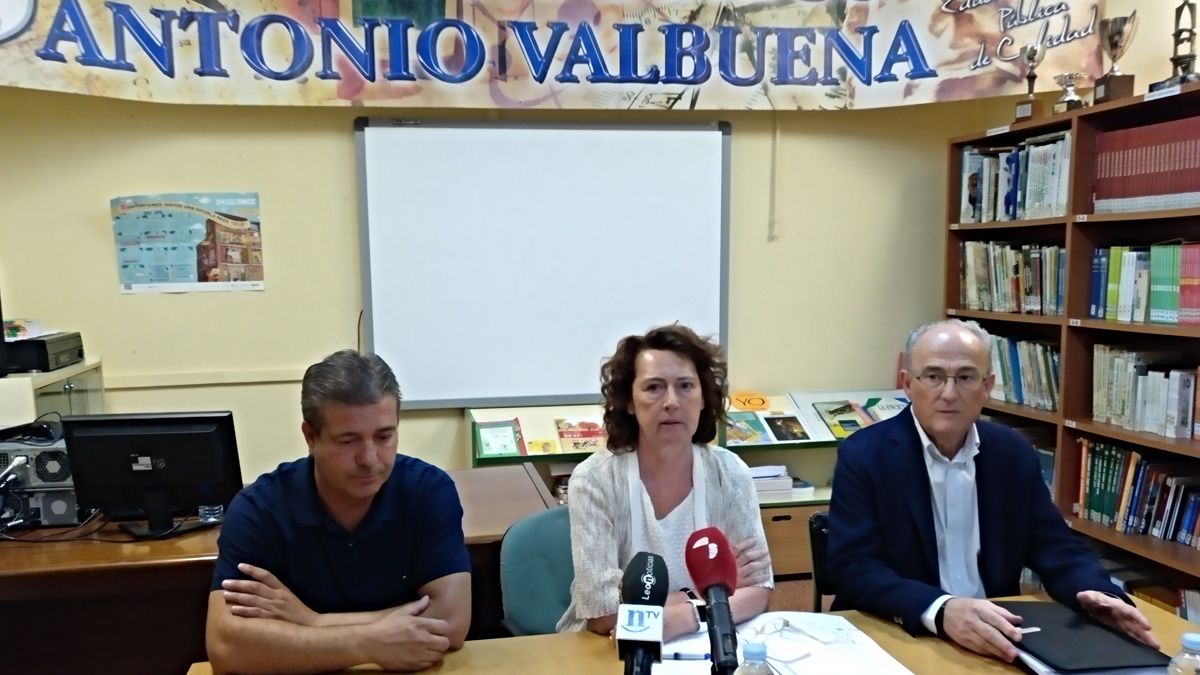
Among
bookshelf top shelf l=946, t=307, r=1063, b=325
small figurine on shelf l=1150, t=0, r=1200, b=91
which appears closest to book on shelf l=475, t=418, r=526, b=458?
bookshelf top shelf l=946, t=307, r=1063, b=325

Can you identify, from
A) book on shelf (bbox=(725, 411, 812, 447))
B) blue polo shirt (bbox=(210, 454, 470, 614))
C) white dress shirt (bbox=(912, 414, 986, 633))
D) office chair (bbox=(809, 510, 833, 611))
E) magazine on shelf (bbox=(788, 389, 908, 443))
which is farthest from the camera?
magazine on shelf (bbox=(788, 389, 908, 443))

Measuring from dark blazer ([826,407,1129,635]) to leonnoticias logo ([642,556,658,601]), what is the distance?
0.84 meters

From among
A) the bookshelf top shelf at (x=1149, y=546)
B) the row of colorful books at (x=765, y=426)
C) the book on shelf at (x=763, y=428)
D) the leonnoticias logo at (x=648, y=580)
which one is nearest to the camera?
the leonnoticias logo at (x=648, y=580)

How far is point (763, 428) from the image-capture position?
361 centimetres

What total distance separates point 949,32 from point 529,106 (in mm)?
1963

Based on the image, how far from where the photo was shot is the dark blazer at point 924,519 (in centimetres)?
179

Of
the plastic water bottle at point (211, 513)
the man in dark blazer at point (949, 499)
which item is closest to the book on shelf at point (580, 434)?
the plastic water bottle at point (211, 513)

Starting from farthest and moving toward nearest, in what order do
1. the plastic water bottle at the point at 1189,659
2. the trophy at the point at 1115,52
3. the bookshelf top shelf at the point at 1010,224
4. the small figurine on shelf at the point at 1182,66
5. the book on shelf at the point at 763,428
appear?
the book on shelf at the point at 763,428 → the bookshelf top shelf at the point at 1010,224 → the trophy at the point at 1115,52 → the small figurine on shelf at the point at 1182,66 → the plastic water bottle at the point at 1189,659

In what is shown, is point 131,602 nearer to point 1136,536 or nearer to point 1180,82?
point 1136,536

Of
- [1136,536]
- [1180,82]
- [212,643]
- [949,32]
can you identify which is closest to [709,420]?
[212,643]

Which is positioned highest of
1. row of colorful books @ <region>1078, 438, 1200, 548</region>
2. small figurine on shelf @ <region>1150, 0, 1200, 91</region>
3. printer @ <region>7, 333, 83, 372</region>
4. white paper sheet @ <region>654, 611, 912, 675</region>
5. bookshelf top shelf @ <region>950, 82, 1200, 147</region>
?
small figurine on shelf @ <region>1150, 0, 1200, 91</region>

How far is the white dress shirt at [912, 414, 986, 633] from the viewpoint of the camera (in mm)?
1833

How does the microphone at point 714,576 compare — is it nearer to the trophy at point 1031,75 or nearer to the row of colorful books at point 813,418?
the row of colorful books at point 813,418

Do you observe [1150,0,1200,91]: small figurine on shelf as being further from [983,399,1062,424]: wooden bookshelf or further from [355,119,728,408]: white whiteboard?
[355,119,728,408]: white whiteboard
